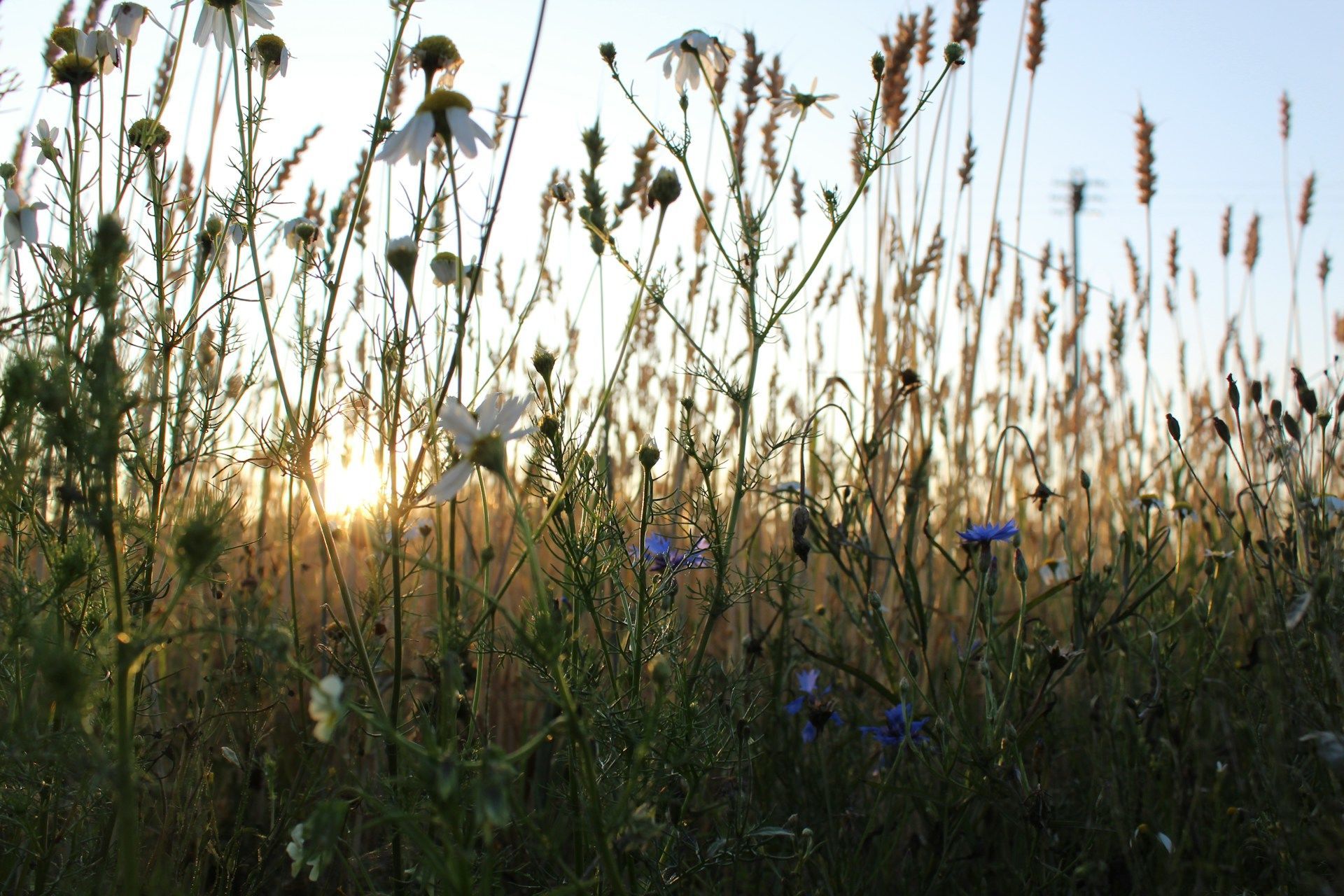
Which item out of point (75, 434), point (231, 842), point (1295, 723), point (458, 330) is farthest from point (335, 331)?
point (1295, 723)

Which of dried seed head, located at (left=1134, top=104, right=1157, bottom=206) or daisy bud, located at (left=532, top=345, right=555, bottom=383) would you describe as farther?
dried seed head, located at (left=1134, top=104, right=1157, bottom=206)

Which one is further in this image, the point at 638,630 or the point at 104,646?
the point at 638,630

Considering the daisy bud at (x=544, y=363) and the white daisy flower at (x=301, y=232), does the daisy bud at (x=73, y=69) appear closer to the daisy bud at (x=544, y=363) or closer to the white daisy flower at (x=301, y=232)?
the white daisy flower at (x=301, y=232)

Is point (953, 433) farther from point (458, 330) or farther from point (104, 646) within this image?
point (104, 646)

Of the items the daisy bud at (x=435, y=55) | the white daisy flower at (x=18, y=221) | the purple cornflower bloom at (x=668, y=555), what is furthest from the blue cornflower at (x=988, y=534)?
the white daisy flower at (x=18, y=221)

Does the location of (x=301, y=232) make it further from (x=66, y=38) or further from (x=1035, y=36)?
(x=1035, y=36)

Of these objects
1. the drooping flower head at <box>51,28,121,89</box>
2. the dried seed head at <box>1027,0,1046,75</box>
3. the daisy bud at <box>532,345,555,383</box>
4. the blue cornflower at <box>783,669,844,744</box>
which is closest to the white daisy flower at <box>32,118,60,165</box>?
the drooping flower head at <box>51,28,121,89</box>

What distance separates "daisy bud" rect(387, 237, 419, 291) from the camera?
1.04 m

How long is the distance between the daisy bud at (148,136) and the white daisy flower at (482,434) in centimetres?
63

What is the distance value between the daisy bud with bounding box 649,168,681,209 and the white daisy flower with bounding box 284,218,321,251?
455mm

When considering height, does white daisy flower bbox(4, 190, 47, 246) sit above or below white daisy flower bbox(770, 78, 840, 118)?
below

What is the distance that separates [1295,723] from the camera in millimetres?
1396

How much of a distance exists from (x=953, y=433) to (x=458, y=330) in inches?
67.7

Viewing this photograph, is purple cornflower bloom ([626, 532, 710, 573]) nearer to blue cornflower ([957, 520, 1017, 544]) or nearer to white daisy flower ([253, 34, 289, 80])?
blue cornflower ([957, 520, 1017, 544])
